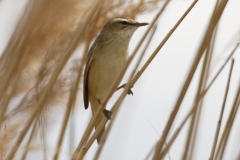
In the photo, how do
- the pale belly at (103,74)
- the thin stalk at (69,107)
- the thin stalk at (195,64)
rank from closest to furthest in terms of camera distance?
1. the thin stalk at (195,64)
2. the thin stalk at (69,107)
3. the pale belly at (103,74)

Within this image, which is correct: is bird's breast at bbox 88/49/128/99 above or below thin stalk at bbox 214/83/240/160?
above

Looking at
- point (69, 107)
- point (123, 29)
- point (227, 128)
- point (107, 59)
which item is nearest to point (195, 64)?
point (227, 128)

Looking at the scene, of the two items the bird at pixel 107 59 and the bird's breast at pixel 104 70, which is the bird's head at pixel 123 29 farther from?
the bird's breast at pixel 104 70

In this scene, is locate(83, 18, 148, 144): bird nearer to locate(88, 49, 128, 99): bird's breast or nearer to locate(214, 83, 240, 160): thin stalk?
locate(88, 49, 128, 99): bird's breast

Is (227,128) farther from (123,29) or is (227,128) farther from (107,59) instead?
(123,29)

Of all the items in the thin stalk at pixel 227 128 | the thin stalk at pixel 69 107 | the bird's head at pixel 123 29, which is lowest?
the thin stalk at pixel 227 128

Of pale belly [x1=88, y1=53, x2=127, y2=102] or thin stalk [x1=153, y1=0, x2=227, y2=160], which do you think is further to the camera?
pale belly [x1=88, y1=53, x2=127, y2=102]

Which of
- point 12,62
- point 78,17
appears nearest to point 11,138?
point 12,62

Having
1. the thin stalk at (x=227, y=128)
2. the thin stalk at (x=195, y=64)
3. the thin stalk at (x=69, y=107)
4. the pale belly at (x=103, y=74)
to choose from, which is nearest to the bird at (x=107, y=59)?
the pale belly at (x=103, y=74)

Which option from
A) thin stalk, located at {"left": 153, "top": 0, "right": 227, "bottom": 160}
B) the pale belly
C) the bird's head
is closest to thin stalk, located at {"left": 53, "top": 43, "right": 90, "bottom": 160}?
thin stalk, located at {"left": 153, "top": 0, "right": 227, "bottom": 160}
